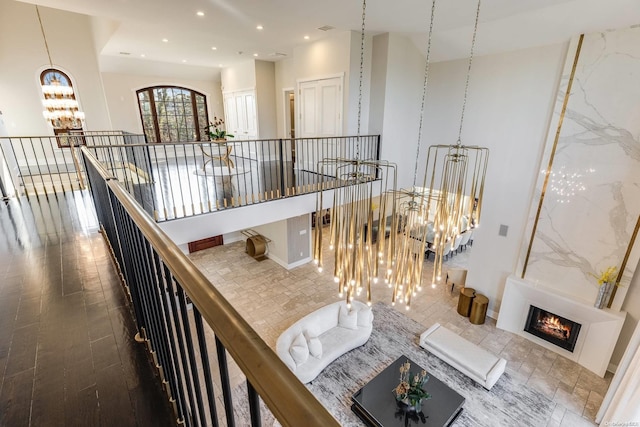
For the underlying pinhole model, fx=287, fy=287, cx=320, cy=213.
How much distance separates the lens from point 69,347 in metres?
1.71

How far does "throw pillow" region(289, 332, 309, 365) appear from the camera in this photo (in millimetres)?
4691

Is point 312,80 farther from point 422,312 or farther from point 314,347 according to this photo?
point 422,312

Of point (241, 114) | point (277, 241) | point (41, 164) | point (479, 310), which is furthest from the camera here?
point (241, 114)

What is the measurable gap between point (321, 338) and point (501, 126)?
5456mm

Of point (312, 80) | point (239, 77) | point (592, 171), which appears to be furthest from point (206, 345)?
point (239, 77)

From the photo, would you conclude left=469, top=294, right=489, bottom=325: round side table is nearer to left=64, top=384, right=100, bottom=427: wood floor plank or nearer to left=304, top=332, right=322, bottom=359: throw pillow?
left=304, top=332, right=322, bottom=359: throw pillow

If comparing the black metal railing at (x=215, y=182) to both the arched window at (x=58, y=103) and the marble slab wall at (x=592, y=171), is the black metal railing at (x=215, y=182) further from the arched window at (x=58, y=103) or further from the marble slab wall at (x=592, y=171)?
the marble slab wall at (x=592, y=171)

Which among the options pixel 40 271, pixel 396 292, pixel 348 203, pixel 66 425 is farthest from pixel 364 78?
pixel 66 425

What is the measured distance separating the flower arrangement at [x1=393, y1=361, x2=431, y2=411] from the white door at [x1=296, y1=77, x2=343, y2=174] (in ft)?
14.0

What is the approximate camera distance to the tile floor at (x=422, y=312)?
4801 mm

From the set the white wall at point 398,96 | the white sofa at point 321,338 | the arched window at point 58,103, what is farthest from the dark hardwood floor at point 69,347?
the white wall at point 398,96

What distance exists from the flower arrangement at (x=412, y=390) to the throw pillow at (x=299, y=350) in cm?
150

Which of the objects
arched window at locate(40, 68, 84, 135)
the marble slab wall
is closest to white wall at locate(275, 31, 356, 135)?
the marble slab wall

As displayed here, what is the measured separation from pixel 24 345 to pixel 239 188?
14.6ft
